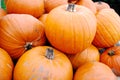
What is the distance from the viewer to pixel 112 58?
→ 1.70 m

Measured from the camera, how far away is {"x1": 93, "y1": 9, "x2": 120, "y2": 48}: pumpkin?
64.4 inches

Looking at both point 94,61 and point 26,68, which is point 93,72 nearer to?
point 94,61

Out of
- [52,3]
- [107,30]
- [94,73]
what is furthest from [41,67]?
[52,3]

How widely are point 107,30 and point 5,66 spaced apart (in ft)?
2.29

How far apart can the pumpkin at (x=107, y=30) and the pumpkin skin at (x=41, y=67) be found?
0.37 meters

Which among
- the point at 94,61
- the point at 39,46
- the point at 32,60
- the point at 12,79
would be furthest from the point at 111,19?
the point at 12,79

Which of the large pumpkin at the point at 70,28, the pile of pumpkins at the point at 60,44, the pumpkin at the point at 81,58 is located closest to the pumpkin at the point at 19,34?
the pile of pumpkins at the point at 60,44

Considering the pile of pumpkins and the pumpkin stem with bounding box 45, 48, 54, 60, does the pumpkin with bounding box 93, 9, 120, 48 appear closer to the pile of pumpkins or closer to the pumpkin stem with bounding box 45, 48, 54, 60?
the pile of pumpkins

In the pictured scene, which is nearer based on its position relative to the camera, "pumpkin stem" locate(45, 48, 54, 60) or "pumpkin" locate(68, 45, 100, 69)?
"pumpkin stem" locate(45, 48, 54, 60)

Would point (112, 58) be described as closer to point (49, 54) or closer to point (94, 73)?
point (94, 73)

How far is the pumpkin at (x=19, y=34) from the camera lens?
59.0 inches

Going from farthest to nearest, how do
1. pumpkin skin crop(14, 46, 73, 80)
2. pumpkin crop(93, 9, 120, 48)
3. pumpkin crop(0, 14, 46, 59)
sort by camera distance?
pumpkin crop(93, 9, 120, 48) < pumpkin crop(0, 14, 46, 59) < pumpkin skin crop(14, 46, 73, 80)

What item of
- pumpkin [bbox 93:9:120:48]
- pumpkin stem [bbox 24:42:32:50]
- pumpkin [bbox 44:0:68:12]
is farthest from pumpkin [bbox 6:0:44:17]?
pumpkin [bbox 93:9:120:48]

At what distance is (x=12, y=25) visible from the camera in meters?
1.52
